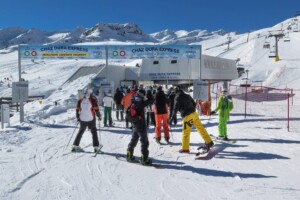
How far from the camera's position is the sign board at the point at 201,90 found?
53.7 ft

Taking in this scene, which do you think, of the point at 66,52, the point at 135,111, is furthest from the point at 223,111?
the point at 66,52

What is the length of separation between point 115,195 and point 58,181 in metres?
1.35

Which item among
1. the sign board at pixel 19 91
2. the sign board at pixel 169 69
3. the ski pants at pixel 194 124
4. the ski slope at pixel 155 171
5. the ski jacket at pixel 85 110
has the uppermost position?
the sign board at pixel 169 69

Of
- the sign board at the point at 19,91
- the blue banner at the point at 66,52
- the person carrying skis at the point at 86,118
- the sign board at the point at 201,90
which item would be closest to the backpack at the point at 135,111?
the person carrying skis at the point at 86,118

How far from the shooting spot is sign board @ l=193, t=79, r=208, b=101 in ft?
53.7

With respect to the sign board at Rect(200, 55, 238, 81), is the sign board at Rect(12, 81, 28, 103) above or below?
below

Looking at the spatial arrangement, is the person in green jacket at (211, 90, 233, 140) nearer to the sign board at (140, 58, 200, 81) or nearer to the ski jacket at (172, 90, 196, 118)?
the ski jacket at (172, 90, 196, 118)

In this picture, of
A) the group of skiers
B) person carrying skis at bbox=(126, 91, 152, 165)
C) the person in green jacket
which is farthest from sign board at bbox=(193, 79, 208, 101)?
person carrying skis at bbox=(126, 91, 152, 165)

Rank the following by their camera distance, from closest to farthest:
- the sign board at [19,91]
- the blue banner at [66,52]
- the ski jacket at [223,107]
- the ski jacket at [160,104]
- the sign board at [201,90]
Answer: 1. the ski jacket at [223,107]
2. the ski jacket at [160,104]
3. the sign board at [19,91]
4. the sign board at [201,90]
5. the blue banner at [66,52]

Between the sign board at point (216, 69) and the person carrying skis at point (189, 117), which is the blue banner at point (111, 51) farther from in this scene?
the person carrying skis at point (189, 117)

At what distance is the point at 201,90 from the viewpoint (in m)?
16.4

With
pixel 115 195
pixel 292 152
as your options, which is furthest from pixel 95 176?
pixel 292 152

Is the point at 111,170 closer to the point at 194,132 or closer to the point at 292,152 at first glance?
the point at 292,152

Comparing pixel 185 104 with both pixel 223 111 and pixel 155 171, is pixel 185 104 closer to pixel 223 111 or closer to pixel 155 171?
pixel 223 111
